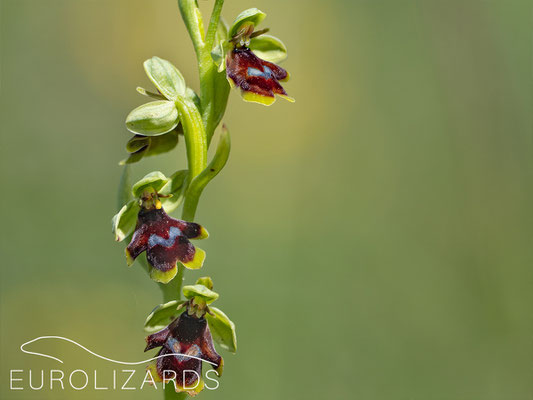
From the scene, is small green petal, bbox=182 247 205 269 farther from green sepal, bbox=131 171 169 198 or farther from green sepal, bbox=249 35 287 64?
green sepal, bbox=249 35 287 64

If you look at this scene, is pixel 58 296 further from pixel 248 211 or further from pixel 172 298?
pixel 172 298

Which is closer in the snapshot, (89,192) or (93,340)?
(93,340)

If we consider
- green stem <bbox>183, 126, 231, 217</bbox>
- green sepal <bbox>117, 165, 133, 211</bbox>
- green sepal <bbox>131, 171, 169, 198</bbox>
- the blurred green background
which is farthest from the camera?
the blurred green background

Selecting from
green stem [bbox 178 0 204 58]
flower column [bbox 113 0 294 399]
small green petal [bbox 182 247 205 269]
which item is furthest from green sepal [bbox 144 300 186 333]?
green stem [bbox 178 0 204 58]

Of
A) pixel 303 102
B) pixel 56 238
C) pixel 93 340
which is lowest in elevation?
pixel 93 340

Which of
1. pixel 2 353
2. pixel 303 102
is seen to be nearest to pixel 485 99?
pixel 303 102

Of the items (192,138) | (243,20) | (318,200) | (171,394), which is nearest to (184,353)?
(171,394)
